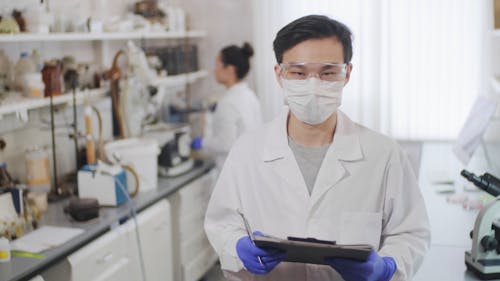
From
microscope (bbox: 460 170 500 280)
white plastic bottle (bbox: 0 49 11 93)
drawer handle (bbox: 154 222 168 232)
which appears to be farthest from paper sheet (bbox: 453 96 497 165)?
white plastic bottle (bbox: 0 49 11 93)

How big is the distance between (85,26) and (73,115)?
515 millimetres

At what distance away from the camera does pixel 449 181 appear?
123 inches

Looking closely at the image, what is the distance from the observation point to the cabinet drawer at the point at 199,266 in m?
3.53

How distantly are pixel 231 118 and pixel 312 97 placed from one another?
2010 mm

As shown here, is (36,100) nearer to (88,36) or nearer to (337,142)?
(88,36)

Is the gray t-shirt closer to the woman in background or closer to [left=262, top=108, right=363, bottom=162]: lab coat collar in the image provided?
[left=262, top=108, right=363, bottom=162]: lab coat collar

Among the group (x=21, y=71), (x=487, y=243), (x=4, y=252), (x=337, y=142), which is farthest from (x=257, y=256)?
(x=21, y=71)

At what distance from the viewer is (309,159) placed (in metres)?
1.70

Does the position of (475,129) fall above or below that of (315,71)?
below

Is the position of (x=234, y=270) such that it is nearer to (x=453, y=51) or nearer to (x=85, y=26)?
(x=85, y=26)

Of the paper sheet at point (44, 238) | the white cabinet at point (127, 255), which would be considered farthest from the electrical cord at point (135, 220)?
the paper sheet at point (44, 238)

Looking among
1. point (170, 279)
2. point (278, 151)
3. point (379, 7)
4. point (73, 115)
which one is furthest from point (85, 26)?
point (379, 7)

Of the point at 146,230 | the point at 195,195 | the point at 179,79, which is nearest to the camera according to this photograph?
the point at 146,230

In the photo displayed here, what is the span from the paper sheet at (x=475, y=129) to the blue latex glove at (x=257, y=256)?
1774 mm
